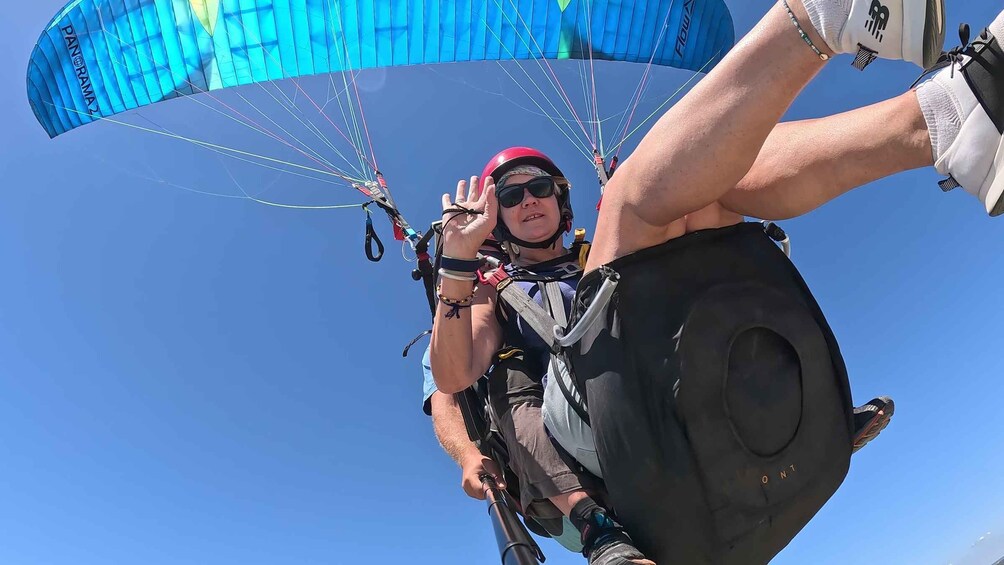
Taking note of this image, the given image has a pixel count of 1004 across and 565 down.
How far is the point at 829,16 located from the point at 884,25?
0.09 metres

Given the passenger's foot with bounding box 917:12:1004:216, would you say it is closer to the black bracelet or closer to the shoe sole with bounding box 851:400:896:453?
the shoe sole with bounding box 851:400:896:453

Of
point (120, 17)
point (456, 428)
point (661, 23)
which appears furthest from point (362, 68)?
point (456, 428)

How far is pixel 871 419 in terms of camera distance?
166 centimetres

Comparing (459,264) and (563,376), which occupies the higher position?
(459,264)

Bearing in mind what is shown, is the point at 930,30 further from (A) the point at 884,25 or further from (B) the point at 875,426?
(B) the point at 875,426

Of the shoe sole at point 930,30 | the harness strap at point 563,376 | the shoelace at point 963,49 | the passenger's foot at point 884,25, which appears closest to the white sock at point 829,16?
the passenger's foot at point 884,25

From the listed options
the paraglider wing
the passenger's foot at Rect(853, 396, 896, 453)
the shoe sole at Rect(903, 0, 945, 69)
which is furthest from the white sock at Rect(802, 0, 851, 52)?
the paraglider wing

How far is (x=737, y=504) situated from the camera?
1.44 metres

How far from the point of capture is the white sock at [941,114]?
1173 mm

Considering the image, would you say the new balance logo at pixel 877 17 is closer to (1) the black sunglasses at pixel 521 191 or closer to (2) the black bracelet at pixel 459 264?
(2) the black bracelet at pixel 459 264

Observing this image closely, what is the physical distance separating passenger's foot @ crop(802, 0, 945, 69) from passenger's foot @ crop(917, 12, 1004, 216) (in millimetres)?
168

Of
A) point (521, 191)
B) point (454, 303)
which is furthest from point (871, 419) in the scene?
point (521, 191)

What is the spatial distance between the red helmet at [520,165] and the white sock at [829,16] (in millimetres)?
1784

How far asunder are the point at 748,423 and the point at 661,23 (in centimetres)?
661
